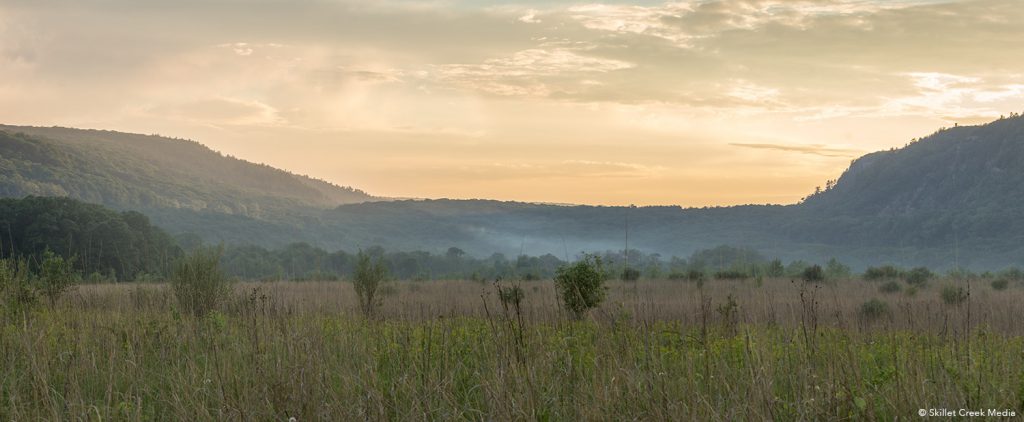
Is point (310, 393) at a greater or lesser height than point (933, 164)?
lesser

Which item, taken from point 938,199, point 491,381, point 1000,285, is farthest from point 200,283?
point 938,199

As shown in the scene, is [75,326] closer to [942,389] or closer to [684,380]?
[684,380]

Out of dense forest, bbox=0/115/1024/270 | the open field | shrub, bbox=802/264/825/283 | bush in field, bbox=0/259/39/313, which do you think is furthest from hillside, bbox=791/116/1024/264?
bush in field, bbox=0/259/39/313

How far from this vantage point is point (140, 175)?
150000 millimetres

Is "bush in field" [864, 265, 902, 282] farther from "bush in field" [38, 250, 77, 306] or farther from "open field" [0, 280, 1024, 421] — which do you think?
"bush in field" [38, 250, 77, 306]

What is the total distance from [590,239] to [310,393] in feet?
447

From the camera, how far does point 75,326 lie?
11844mm

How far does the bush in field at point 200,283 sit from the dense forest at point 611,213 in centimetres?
9328

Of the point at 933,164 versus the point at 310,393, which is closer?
the point at 310,393

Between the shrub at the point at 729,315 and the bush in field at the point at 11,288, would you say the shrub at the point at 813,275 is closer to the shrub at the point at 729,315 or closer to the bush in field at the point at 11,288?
the shrub at the point at 729,315

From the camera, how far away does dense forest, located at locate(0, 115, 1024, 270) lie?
4525 inches

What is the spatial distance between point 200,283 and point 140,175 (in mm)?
150531

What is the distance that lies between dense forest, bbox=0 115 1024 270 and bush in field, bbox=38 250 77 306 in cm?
8954

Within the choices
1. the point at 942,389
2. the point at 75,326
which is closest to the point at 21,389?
the point at 75,326
